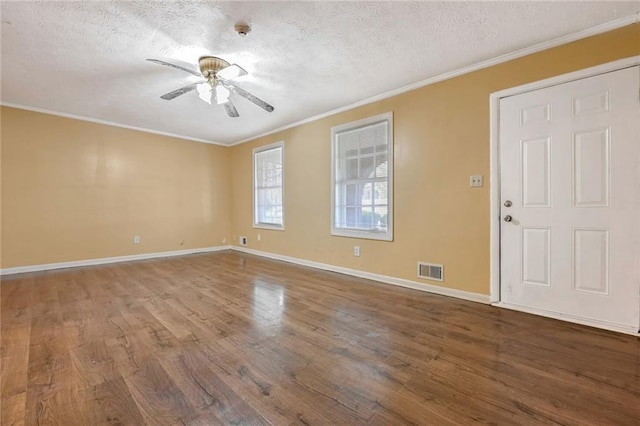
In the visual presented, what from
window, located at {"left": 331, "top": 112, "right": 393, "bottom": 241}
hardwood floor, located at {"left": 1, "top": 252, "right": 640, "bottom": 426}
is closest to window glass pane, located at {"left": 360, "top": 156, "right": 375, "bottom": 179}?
window, located at {"left": 331, "top": 112, "right": 393, "bottom": 241}

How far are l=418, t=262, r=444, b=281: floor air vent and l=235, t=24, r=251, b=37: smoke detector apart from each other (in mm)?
2932

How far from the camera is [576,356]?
5.96ft

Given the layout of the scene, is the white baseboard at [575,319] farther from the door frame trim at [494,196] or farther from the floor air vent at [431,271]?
the floor air vent at [431,271]

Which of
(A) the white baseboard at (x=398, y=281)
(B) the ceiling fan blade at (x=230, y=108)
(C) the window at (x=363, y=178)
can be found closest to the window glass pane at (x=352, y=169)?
(C) the window at (x=363, y=178)

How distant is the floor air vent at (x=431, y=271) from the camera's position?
10.2 feet

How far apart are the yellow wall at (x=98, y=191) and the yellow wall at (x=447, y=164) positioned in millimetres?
3264

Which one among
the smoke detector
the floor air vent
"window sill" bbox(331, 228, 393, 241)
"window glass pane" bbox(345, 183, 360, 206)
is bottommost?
the floor air vent

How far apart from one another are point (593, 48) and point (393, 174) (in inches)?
79.1

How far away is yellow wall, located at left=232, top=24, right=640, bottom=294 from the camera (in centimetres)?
247

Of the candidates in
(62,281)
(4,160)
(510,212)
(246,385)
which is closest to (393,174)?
(510,212)

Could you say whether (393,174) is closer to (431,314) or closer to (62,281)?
(431,314)

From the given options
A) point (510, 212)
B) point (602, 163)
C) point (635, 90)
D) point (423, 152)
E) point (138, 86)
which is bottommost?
point (510, 212)

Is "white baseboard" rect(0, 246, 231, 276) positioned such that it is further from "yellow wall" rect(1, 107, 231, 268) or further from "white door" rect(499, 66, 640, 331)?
"white door" rect(499, 66, 640, 331)

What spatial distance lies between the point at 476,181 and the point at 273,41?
7.85 ft
